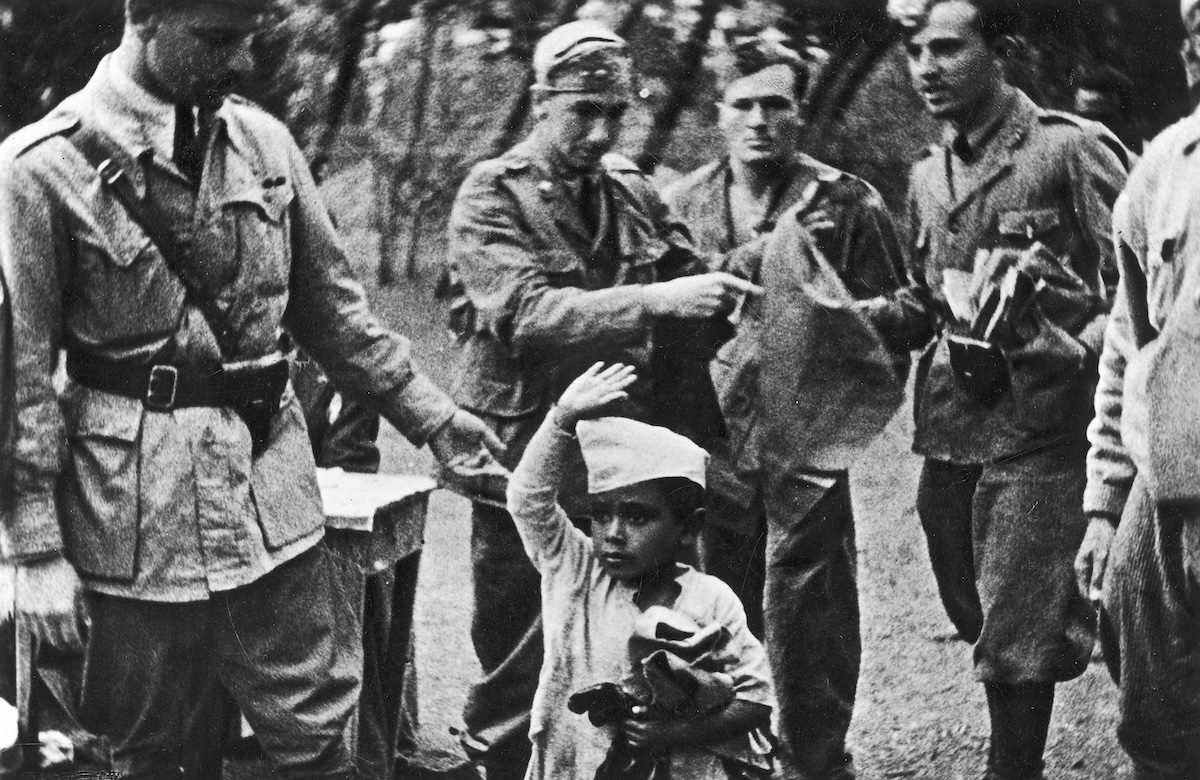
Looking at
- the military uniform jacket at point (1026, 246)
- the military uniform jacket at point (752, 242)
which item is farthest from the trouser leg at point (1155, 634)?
the military uniform jacket at point (752, 242)

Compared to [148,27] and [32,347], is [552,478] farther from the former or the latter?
[148,27]

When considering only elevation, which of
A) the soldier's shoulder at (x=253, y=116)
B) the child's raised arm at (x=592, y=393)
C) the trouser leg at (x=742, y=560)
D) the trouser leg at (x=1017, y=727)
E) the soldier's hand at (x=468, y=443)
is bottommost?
the trouser leg at (x=1017, y=727)

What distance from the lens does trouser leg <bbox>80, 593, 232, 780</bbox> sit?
14.3ft

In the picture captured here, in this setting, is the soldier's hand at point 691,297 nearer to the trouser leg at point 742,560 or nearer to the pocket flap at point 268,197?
the trouser leg at point 742,560

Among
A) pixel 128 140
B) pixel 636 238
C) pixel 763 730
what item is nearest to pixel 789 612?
pixel 763 730

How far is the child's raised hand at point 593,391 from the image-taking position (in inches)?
171

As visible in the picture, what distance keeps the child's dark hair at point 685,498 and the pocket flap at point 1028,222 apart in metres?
1.31

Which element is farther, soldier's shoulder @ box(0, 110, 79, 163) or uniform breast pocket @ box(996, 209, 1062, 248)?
uniform breast pocket @ box(996, 209, 1062, 248)

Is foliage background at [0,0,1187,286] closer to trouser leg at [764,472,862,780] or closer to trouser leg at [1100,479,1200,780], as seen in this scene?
trouser leg at [764,472,862,780]

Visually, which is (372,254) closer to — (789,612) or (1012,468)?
(789,612)

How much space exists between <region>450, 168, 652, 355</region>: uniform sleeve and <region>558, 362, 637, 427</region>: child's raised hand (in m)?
0.09

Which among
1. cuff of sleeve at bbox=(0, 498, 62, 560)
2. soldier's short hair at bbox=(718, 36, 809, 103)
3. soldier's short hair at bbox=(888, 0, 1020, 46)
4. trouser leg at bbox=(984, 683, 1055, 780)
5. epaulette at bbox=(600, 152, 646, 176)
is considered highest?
soldier's short hair at bbox=(888, 0, 1020, 46)

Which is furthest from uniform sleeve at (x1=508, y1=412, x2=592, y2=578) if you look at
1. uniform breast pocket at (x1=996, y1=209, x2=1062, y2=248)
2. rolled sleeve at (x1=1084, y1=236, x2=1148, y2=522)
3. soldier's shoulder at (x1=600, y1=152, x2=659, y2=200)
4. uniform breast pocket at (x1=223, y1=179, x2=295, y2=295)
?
rolled sleeve at (x1=1084, y1=236, x2=1148, y2=522)

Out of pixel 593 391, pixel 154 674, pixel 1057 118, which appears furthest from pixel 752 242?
pixel 154 674
